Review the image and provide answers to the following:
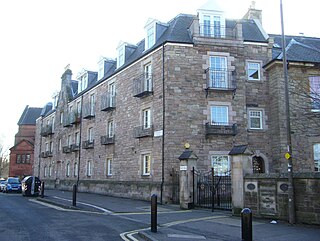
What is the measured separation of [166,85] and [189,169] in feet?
19.6

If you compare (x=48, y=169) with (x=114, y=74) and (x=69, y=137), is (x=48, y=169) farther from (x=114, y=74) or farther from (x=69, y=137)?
(x=114, y=74)

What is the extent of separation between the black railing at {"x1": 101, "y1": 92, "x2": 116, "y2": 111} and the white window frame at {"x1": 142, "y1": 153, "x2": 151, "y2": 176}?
5.93m

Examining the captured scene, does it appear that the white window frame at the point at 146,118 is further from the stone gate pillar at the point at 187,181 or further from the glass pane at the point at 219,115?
the stone gate pillar at the point at 187,181

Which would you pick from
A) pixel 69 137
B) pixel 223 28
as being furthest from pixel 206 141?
pixel 69 137

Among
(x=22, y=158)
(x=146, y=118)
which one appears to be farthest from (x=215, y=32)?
(x=22, y=158)

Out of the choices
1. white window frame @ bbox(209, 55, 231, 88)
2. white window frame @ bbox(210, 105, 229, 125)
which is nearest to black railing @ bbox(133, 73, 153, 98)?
white window frame @ bbox(209, 55, 231, 88)

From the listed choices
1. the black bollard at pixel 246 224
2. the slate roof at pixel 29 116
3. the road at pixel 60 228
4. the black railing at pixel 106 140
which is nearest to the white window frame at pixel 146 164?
the black railing at pixel 106 140

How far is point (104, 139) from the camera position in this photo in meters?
27.4

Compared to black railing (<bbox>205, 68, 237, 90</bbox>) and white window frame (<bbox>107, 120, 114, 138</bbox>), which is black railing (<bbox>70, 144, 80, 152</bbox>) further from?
black railing (<bbox>205, 68, 237, 90</bbox>)

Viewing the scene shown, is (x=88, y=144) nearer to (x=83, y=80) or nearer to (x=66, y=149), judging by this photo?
(x=66, y=149)

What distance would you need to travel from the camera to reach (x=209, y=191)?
18.5 meters

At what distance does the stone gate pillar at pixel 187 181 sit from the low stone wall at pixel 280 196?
3913 mm

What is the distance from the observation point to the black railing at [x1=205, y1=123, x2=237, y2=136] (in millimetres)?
20469

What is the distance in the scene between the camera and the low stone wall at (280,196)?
11.0 meters
